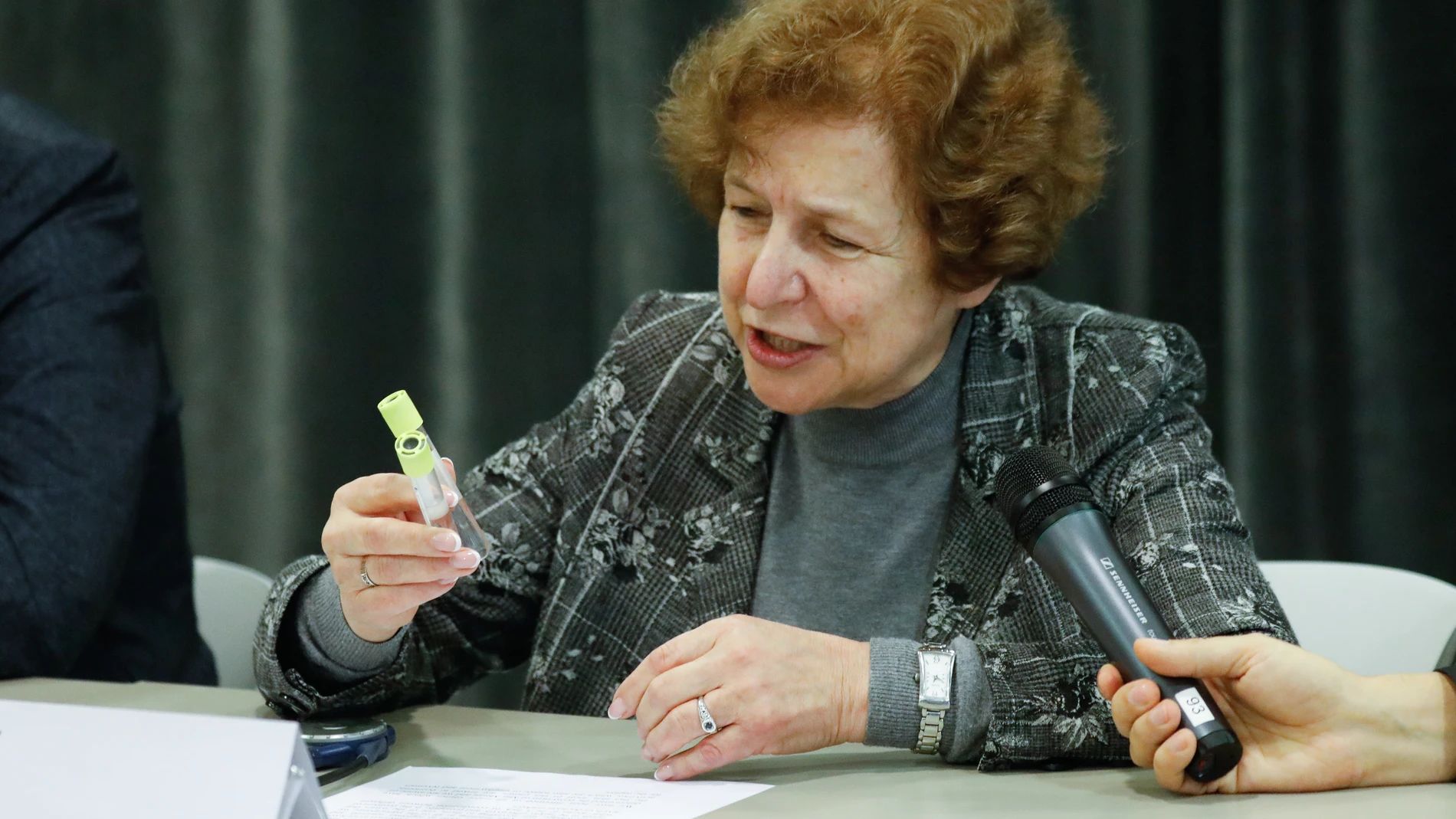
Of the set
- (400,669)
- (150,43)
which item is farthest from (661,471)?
(150,43)

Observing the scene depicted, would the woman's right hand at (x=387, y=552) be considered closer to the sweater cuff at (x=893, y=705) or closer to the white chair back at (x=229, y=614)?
the sweater cuff at (x=893, y=705)

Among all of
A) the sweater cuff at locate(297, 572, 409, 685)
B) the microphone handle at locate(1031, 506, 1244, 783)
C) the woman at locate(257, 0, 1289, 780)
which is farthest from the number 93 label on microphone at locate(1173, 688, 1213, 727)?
the sweater cuff at locate(297, 572, 409, 685)

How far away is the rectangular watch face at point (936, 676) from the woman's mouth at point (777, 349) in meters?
0.38

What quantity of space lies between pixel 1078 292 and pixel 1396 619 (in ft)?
2.83

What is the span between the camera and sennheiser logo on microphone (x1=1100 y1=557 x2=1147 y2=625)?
3.40 ft

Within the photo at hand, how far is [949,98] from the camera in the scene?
138 centimetres

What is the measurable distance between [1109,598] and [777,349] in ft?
1.69

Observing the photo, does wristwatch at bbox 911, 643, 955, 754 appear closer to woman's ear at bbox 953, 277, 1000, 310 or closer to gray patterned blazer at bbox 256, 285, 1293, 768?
gray patterned blazer at bbox 256, 285, 1293, 768

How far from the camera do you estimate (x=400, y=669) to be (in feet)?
4.50

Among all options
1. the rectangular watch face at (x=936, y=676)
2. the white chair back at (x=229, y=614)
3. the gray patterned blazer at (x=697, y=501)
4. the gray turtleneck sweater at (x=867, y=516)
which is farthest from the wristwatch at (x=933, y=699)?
the white chair back at (x=229, y=614)

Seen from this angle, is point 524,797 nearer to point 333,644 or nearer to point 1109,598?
point 333,644

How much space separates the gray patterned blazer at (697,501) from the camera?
1.35 meters

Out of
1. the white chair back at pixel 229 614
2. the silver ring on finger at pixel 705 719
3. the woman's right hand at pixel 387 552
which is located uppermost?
the woman's right hand at pixel 387 552

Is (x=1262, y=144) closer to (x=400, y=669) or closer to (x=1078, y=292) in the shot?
(x=1078, y=292)
